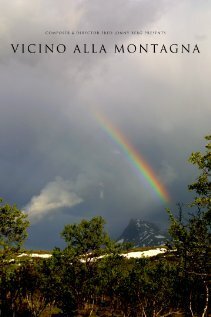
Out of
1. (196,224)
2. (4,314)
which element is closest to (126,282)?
(4,314)

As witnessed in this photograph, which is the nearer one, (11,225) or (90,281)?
(11,225)

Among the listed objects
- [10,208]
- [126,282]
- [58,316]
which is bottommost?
[58,316]

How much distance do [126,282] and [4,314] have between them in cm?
2353

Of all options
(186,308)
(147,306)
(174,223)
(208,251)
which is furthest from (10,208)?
(147,306)

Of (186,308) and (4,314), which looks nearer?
(186,308)

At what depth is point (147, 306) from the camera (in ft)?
270

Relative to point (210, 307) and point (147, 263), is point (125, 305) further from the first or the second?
point (210, 307)

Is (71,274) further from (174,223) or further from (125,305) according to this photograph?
(174,223)

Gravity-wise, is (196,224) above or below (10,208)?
below

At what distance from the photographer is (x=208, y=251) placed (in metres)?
27.0

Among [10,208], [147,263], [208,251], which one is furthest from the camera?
[147,263]

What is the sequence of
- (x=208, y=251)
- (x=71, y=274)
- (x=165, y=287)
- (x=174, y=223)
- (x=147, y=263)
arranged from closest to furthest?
(x=208, y=251)
(x=174, y=223)
(x=165, y=287)
(x=71, y=274)
(x=147, y=263)

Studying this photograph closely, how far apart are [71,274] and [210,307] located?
28085 mm

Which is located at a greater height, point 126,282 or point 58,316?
point 126,282
